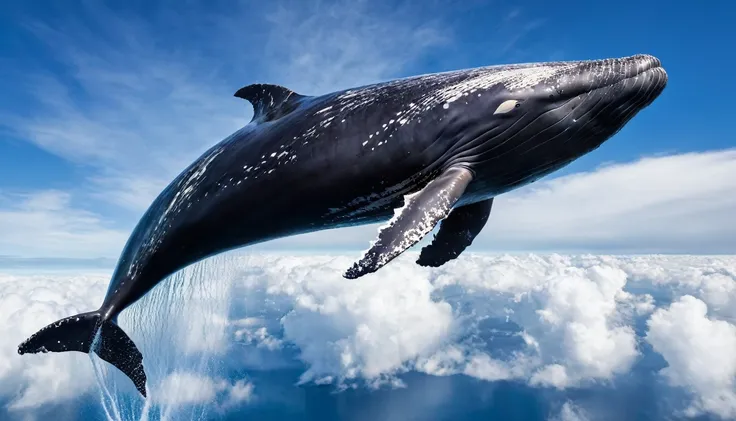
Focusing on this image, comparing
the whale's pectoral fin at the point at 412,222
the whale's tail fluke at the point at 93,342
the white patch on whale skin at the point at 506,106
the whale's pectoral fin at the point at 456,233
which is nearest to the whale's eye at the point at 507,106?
the white patch on whale skin at the point at 506,106

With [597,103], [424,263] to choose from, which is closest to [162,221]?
[424,263]

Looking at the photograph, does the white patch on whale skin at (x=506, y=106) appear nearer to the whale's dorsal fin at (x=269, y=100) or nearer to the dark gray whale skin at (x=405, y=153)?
the dark gray whale skin at (x=405, y=153)

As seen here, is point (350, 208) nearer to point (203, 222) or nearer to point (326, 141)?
point (326, 141)

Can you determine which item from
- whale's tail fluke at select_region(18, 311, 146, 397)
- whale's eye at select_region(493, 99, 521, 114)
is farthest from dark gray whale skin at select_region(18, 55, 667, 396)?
whale's tail fluke at select_region(18, 311, 146, 397)

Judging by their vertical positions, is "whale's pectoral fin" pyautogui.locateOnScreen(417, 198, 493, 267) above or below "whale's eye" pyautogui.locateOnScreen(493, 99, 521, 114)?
below

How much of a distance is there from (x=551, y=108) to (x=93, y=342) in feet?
35.9

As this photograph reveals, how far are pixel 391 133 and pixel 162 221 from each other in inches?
233

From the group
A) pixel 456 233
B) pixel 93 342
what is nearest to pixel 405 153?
pixel 456 233

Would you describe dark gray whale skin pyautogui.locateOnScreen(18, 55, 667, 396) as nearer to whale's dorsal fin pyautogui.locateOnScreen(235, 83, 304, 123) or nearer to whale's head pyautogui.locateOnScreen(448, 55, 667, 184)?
whale's head pyautogui.locateOnScreen(448, 55, 667, 184)

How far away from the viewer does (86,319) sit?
33.5ft

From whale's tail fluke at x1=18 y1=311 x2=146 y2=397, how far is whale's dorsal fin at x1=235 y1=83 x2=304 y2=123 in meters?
5.99

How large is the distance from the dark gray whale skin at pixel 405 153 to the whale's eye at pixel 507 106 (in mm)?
15

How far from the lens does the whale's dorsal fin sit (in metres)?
9.70

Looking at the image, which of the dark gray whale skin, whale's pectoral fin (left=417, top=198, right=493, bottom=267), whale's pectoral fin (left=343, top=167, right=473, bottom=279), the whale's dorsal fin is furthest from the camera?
the whale's dorsal fin
